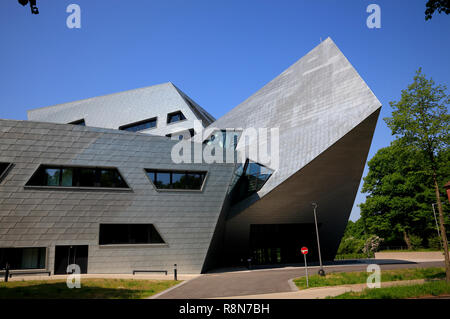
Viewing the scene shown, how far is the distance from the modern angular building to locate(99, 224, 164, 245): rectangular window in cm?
8

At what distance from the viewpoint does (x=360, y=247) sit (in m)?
52.4

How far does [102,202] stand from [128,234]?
3285 mm

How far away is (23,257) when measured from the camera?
24.0 m

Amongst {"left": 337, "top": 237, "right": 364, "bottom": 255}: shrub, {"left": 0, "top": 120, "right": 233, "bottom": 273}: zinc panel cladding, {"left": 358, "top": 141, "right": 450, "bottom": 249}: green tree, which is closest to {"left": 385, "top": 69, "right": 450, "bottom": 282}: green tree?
{"left": 0, "top": 120, "right": 233, "bottom": 273}: zinc panel cladding

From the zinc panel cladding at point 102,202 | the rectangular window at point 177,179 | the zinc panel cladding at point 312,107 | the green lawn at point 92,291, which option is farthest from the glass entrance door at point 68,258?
the zinc panel cladding at point 312,107

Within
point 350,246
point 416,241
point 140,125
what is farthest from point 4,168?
point 350,246

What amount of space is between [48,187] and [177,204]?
31.8ft

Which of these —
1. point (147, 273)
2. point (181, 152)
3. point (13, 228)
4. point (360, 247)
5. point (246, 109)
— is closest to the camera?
point (13, 228)

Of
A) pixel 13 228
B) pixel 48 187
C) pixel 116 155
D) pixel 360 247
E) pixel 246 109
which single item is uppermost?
pixel 246 109
